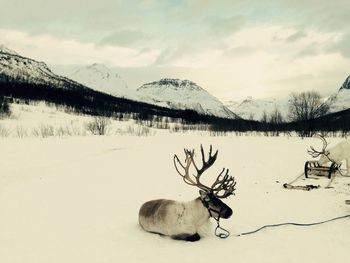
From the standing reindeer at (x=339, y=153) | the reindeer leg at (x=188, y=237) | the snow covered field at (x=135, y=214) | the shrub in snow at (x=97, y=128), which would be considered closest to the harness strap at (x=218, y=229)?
the snow covered field at (x=135, y=214)

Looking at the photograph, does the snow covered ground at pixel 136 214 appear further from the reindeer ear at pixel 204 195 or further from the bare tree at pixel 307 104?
the bare tree at pixel 307 104

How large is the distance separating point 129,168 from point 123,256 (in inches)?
390

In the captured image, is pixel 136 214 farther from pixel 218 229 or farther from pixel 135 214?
pixel 218 229

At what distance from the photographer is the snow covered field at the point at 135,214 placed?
6762 millimetres

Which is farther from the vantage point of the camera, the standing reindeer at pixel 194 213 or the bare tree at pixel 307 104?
the bare tree at pixel 307 104

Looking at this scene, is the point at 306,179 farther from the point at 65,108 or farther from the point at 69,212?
the point at 65,108

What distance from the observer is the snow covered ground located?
675 cm

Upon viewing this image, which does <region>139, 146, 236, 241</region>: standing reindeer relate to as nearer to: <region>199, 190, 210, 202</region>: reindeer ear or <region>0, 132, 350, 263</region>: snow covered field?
<region>199, 190, 210, 202</region>: reindeer ear

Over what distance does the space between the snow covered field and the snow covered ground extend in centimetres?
2

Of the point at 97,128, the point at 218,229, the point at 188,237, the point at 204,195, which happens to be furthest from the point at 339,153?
the point at 97,128

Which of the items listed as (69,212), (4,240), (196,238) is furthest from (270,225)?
(4,240)

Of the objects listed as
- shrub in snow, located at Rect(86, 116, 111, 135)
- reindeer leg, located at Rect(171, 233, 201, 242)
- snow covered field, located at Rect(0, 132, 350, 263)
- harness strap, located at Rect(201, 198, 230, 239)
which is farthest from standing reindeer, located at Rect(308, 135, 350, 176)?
shrub in snow, located at Rect(86, 116, 111, 135)

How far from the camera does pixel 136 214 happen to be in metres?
9.31

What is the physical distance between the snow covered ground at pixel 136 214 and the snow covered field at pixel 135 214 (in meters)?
0.02
